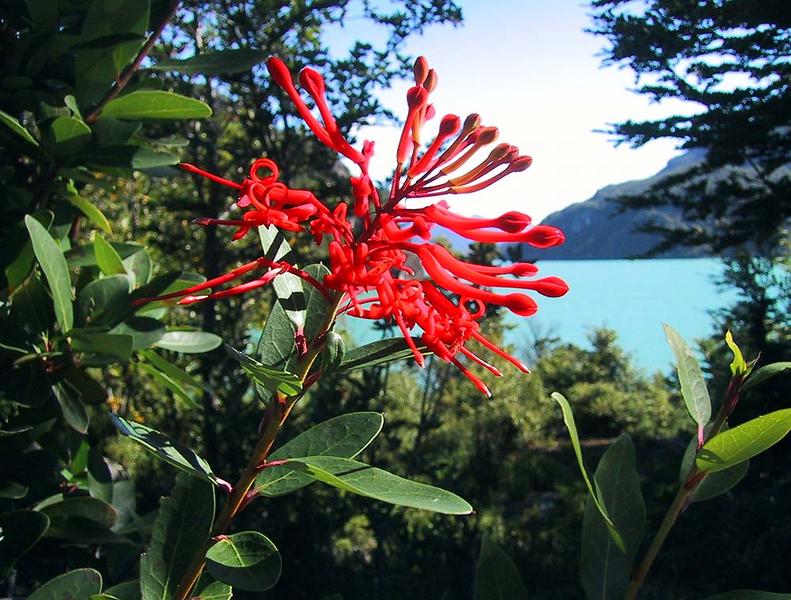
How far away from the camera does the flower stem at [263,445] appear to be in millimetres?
741

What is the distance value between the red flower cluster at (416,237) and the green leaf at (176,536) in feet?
0.95

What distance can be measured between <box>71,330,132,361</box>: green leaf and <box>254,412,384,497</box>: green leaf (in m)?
0.38

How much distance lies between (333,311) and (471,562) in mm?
3082

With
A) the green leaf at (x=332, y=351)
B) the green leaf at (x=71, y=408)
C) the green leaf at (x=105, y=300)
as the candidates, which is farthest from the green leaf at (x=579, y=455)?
the green leaf at (x=71, y=408)

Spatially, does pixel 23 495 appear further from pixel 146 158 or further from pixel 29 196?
pixel 146 158

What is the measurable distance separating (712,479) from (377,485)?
1.72 feet

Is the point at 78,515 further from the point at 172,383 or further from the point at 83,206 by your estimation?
the point at 83,206

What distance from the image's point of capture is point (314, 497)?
338cm

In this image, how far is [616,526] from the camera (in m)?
0.96

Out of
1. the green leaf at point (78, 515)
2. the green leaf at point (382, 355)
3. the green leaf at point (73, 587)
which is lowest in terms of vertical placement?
the green leaf at point (78, 515)

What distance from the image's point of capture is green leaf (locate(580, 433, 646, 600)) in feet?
3.09

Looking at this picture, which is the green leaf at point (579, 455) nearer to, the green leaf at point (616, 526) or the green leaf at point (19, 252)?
the green leaf at point (616, 526)

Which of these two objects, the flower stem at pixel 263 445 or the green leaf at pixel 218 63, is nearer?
the flower stem at pixel 263 445

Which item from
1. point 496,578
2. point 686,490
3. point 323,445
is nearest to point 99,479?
point 323,445
